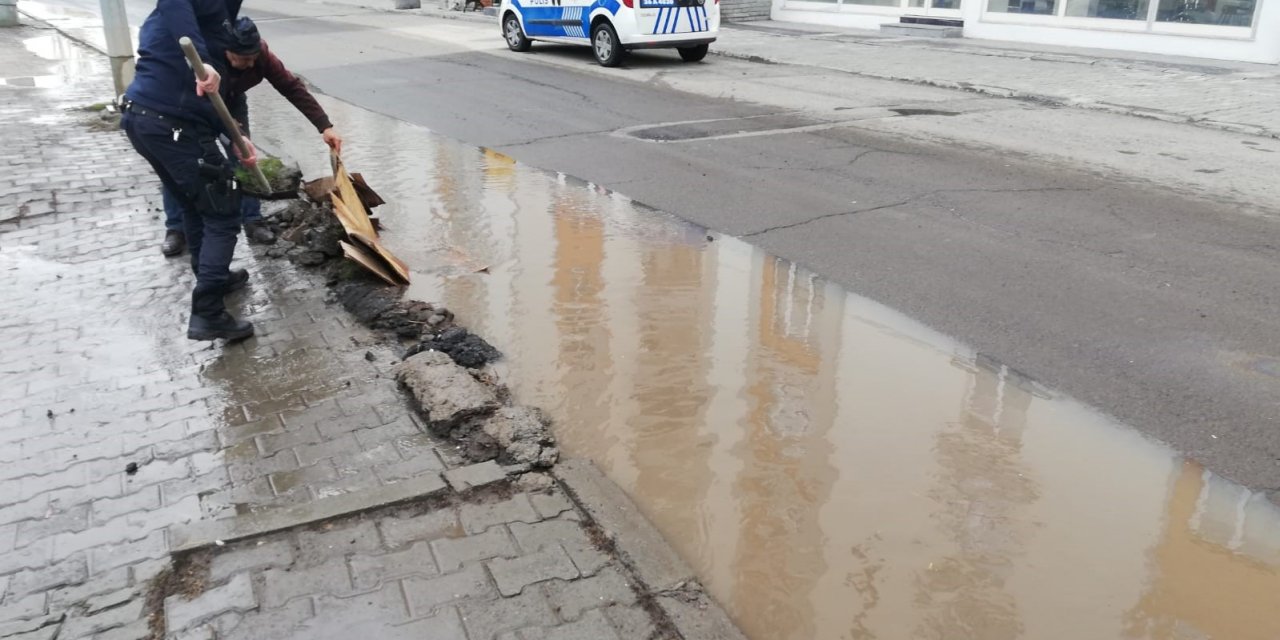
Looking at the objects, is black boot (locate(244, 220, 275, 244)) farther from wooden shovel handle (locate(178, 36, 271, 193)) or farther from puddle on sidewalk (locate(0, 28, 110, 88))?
puddle on sidewalk (locate(0, 28, 110, 88))

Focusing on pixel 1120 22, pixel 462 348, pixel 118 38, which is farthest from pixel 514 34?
pixel 462 348

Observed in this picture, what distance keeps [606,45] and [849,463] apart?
13.0 meters

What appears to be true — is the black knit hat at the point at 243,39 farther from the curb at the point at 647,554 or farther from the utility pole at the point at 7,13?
the utility pole at the point at 7,13

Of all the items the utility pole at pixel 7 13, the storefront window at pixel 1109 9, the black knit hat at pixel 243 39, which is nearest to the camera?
the black knit hat at pixel 243 39

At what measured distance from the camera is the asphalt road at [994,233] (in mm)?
4430

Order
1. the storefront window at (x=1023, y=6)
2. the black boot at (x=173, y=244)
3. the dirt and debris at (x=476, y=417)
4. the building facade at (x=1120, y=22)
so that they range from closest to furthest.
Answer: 1. the dirt and debris at (x=476, y=417)
2. the black boot at (x=173, y=244)
3. the building facade at (x=1120, y=22)
4. the storefront window at (x=1023, y=6)

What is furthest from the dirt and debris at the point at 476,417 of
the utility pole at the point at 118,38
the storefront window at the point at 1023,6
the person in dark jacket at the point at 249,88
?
the storefront window at the point at 1023,6

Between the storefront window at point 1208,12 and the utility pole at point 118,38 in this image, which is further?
the storefront window at point 1208,12

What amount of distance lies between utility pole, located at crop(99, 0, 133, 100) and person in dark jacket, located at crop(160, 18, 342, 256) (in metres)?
4.59

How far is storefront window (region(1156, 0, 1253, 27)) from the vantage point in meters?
14.7

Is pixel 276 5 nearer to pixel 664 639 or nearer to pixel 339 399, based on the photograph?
pixel 339 399

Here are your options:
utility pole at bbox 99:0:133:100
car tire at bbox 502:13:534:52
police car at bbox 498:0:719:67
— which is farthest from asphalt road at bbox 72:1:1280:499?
car tire at bbox 502:13:534:52

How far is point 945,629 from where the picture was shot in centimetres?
296

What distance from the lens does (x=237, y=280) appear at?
5.62 m
